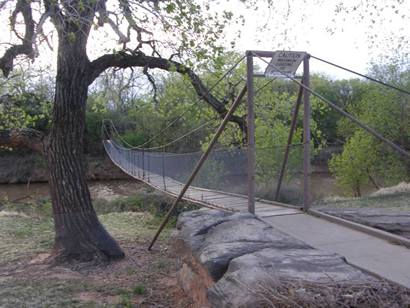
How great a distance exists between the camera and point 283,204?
4.30 meters

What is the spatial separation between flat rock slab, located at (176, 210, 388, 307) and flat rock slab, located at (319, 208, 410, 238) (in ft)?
2.70

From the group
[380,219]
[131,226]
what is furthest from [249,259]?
[131,226]

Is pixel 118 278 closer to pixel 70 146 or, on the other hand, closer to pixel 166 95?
pixel 70 146

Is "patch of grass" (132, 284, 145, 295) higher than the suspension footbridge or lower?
lower

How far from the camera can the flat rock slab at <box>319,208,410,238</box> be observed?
324 cm

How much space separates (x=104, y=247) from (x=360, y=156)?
283 inches

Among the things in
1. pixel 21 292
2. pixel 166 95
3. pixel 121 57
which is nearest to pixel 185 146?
pixel 166 95

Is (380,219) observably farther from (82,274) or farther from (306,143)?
(82,274)

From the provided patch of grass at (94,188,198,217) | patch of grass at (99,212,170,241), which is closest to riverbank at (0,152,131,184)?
patch of grass at (94,188,198,217)

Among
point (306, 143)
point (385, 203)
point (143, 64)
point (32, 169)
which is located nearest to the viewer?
point (306, 143)

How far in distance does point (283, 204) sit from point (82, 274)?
6.90 feet

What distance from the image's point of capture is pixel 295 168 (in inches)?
187

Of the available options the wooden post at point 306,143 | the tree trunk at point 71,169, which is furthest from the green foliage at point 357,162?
the tree trunk at point 71,169

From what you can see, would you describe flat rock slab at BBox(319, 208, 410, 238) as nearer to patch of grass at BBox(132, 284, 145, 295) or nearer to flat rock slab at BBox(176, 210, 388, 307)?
flat rock slab at BBox(176, 210, 388, 307)
